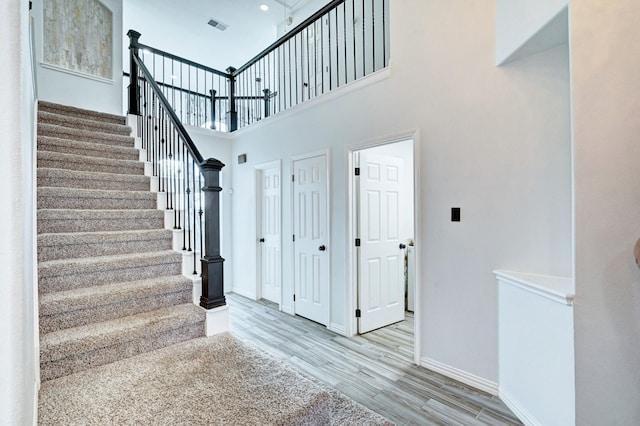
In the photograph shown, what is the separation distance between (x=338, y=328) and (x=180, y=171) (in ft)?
7.71

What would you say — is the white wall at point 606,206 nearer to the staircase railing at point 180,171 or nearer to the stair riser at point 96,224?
the staircase railing at point 180,171

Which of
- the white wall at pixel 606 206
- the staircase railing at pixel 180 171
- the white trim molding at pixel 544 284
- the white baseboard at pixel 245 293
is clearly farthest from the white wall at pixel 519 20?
the white baseboard at pixel 245 293

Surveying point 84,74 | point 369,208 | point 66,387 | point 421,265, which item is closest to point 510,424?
point 421,265

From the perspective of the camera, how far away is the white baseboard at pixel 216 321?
2166 millimetres

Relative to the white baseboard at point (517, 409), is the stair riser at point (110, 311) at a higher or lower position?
higher

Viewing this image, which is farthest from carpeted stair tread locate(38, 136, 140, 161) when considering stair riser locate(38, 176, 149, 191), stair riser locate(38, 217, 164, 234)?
stair riser locate(38, 217, 164, 234)

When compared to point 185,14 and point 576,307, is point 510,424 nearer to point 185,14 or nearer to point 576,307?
point 576,307

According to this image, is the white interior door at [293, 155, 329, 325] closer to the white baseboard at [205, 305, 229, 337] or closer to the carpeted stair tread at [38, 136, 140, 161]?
the white baseboard at [205, 305, 229, 337]

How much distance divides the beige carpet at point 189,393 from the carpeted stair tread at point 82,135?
9.04ft

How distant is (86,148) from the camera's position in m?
3.24

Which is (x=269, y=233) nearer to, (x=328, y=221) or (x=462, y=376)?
(x=328, y=221)

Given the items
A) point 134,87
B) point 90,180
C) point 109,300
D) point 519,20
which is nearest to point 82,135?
point 90,180

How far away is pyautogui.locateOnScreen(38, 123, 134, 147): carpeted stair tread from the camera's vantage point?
3.22m

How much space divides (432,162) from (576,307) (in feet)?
4.72
